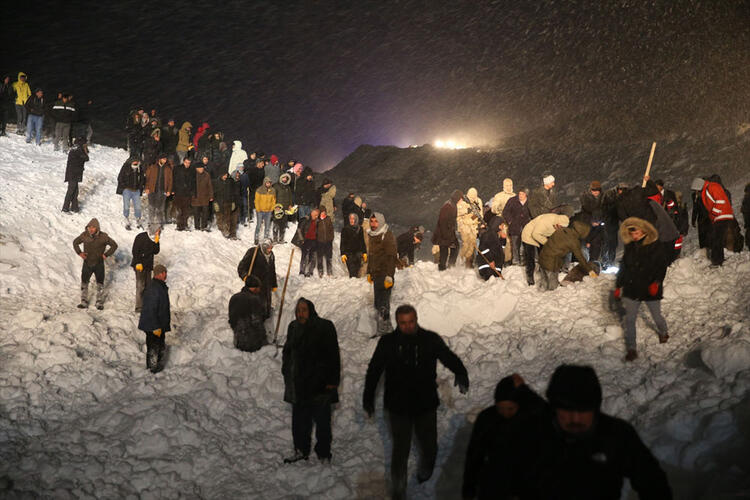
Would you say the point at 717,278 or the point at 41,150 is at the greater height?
the point at 41,150

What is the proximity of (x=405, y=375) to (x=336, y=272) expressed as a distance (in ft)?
41.7

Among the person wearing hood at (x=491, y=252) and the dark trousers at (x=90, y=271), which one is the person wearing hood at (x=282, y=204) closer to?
the dark trousers at (x=90, y=271)

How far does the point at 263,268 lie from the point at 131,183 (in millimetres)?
6773

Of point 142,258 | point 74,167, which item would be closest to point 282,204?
point 74,167

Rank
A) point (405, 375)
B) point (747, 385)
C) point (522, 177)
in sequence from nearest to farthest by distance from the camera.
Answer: point (405, 375)
point (747, 385)
point (522, 177)

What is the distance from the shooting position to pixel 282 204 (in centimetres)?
1839

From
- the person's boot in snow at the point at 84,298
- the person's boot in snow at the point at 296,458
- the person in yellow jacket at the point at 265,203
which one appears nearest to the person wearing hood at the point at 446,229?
Answer: the person in yellow jacket at the point at 265,203

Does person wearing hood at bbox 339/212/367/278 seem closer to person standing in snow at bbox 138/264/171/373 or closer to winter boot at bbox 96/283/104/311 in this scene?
winter boot at bbox 96/283/104/311

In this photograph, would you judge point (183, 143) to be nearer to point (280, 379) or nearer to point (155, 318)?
point (155, 318)

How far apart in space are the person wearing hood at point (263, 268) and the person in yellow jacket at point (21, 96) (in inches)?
569

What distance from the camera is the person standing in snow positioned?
942 cm

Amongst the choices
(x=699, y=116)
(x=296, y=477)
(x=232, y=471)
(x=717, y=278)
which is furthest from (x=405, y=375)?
(x=699, y=116)

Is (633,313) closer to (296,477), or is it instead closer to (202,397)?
(296,477)

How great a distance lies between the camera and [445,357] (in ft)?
18.6
